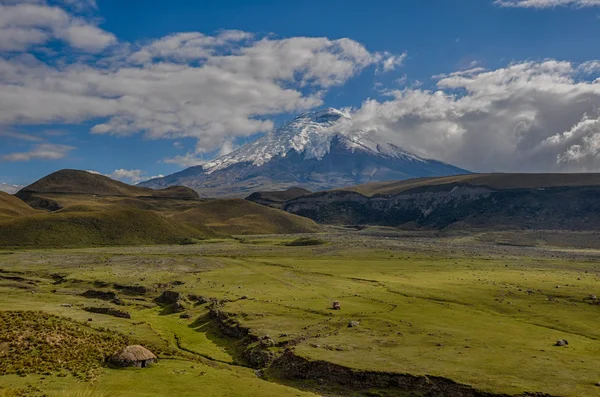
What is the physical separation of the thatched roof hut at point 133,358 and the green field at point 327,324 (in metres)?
1.51

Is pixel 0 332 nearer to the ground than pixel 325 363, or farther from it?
farther from it

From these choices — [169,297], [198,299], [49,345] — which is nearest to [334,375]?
[49,345]

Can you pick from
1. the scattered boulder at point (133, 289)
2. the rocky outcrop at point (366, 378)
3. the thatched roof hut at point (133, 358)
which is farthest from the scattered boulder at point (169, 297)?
the rocky outcrop at point (366, 378)

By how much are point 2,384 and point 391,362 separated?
117ft

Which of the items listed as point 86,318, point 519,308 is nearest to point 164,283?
point 86,318

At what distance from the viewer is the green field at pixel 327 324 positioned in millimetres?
43531

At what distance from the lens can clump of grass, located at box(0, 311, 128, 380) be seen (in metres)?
43.5

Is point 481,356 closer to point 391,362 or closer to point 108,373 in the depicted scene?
point 391,362

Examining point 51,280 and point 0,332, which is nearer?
point 0,332

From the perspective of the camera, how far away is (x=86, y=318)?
65.8 m

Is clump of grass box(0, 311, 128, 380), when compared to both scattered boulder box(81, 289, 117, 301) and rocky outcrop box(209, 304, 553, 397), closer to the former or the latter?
rocky outcrop box(209, 304, 553, 397)

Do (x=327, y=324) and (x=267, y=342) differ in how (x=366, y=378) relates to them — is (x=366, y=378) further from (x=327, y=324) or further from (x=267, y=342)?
(x=327, y=324)

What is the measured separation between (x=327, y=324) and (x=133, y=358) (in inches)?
1099

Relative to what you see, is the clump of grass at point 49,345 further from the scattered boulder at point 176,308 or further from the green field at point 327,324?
the scattered boulder at point 176,308
